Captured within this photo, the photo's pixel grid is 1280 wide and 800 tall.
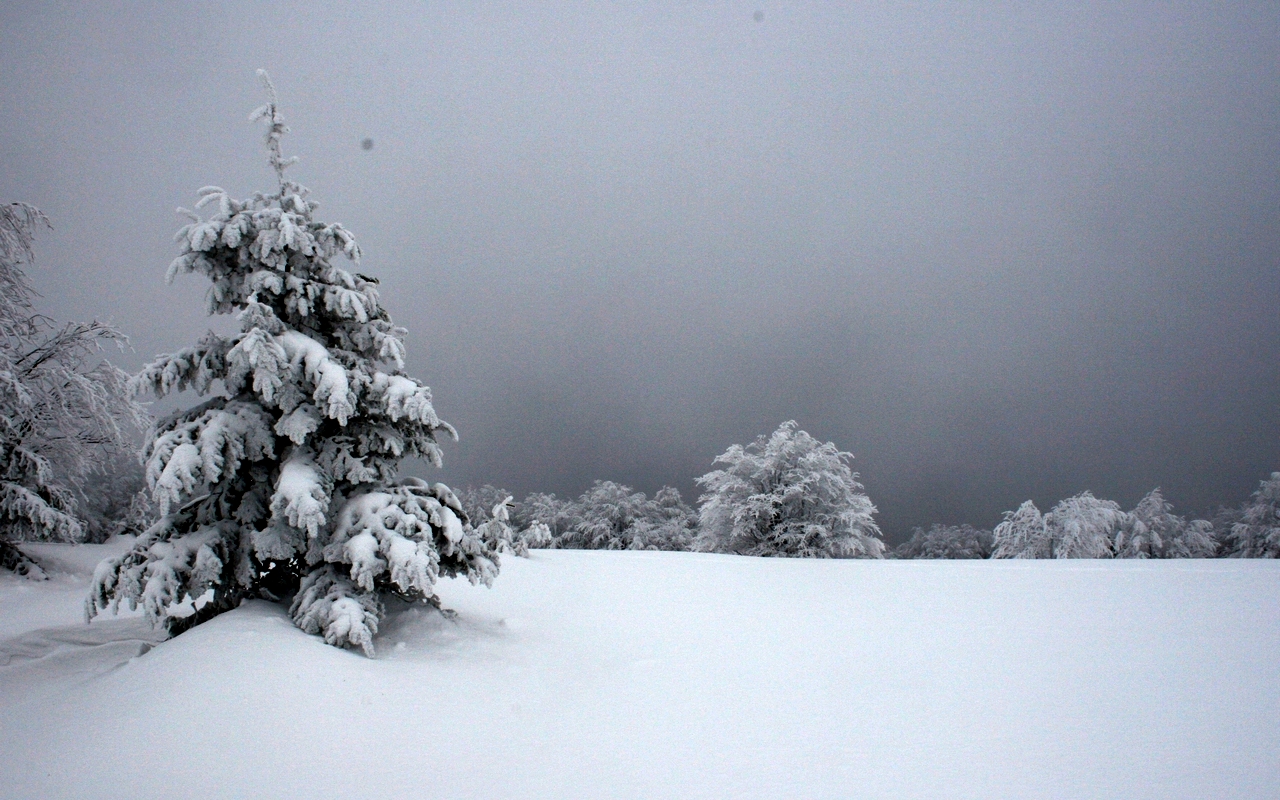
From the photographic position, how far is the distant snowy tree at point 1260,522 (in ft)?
97.6

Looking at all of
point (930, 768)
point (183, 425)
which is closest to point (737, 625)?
point (930, 768)

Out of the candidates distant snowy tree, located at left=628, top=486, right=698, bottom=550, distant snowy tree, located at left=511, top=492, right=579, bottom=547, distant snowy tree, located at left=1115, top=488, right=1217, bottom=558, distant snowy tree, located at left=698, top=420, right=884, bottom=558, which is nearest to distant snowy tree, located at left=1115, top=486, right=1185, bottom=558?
distant snowy tree, located at left=1115, top=488, right=1217, bottom=558

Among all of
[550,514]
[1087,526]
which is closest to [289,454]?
[1087,526]

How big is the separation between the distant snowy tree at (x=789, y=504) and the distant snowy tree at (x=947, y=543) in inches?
1681

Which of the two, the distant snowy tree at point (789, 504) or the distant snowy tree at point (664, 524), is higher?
the distant snowy tree at point (789, 504)

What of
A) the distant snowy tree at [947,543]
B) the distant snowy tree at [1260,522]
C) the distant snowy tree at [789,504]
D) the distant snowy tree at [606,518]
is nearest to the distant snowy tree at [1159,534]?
the distant snowy tree at [1260,522]

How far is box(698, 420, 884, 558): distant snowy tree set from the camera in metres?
25.0

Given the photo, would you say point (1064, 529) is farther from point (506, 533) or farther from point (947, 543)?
point (947, 543)

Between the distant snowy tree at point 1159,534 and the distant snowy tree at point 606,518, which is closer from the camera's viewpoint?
the distant snowy tree at point 1159,534

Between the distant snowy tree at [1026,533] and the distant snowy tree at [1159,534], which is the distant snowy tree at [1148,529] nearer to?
the distant snowy tree at [1159,534]

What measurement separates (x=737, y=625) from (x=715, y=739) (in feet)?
12.5

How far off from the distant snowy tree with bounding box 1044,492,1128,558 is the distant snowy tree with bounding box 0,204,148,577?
129 ft

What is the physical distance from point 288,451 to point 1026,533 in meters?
38.7

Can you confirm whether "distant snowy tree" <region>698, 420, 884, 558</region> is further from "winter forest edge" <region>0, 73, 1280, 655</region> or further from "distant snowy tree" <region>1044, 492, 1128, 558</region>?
"winter forest edge" <region>0, 73, 1280, 655</region>
